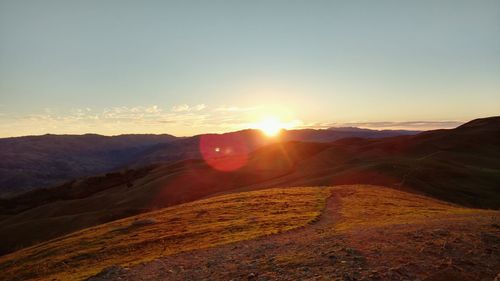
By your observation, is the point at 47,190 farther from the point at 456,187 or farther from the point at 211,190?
the point at 456,187

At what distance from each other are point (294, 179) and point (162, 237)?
51.6 metres

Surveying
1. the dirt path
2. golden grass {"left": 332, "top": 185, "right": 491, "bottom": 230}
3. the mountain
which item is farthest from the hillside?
the mountain

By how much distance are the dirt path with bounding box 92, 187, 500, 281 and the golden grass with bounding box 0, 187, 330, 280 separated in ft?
12.4

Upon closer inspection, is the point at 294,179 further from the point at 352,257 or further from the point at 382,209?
the point at 352,257

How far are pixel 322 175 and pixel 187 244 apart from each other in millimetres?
54325

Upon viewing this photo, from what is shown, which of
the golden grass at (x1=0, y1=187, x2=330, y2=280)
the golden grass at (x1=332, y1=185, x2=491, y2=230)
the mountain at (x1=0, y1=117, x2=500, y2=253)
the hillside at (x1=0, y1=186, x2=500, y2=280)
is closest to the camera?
the hillside at (x1=0, y1=186, x2=500, y2=280)

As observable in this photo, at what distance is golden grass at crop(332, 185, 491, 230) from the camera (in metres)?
32.8

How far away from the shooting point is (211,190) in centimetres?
9831

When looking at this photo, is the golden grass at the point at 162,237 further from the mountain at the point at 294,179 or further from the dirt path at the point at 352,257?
the mountain at the point at 294,179

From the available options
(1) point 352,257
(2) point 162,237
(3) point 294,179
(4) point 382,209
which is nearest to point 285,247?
(1) point 352,257

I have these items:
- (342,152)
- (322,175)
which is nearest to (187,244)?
(322,175)

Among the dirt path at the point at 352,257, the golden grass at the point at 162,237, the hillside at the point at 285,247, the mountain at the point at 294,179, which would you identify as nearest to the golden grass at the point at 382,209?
the hillside at the point at 285,247

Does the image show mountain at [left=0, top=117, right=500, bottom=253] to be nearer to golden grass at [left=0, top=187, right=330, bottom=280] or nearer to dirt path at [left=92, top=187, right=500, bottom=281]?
golden grass at [left=0, top=187, right=330, bottom=280]

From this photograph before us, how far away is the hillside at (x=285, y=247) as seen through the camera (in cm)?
1844
